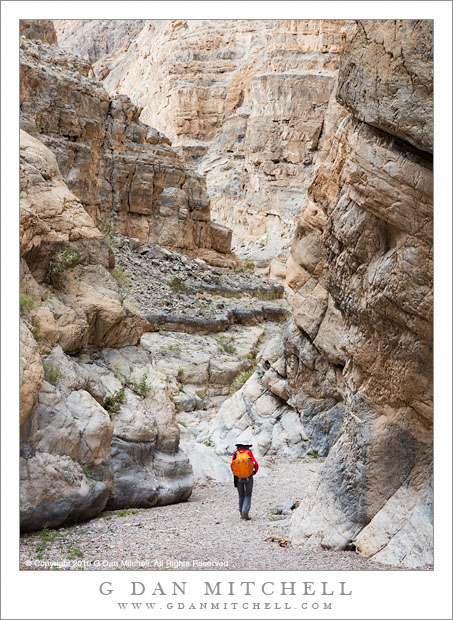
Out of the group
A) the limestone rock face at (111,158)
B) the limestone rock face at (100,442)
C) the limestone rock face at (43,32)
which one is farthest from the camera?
the limestone rock face at (43,32)

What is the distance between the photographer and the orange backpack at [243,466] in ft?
30.6

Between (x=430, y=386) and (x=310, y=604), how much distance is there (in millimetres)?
2483

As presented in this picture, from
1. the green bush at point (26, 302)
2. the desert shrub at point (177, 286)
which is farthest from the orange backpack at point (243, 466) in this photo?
the desert shrub at point (177, 286)

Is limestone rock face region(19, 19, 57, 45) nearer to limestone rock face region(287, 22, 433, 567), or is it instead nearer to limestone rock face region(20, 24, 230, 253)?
limestone rock face region(20, 24, 230, 253)

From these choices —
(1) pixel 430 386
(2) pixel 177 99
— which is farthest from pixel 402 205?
(2) pixel 177 99

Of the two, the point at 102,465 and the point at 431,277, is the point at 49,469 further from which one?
the point at 431,277

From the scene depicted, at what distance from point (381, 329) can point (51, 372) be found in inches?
171

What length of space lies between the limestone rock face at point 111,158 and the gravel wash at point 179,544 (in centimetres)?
2147

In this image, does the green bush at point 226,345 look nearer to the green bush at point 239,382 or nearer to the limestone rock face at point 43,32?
the green bush at point 239,382

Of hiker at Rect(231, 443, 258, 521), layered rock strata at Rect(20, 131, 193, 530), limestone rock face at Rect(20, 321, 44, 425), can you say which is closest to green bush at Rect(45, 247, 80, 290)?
layered rock strata at Rect(20, 131, 193, 530)

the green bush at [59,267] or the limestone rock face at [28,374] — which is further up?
the green bush at [59,267]

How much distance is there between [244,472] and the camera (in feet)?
30.6

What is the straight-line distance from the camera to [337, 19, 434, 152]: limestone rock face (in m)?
6.00

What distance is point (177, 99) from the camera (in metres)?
68.9
